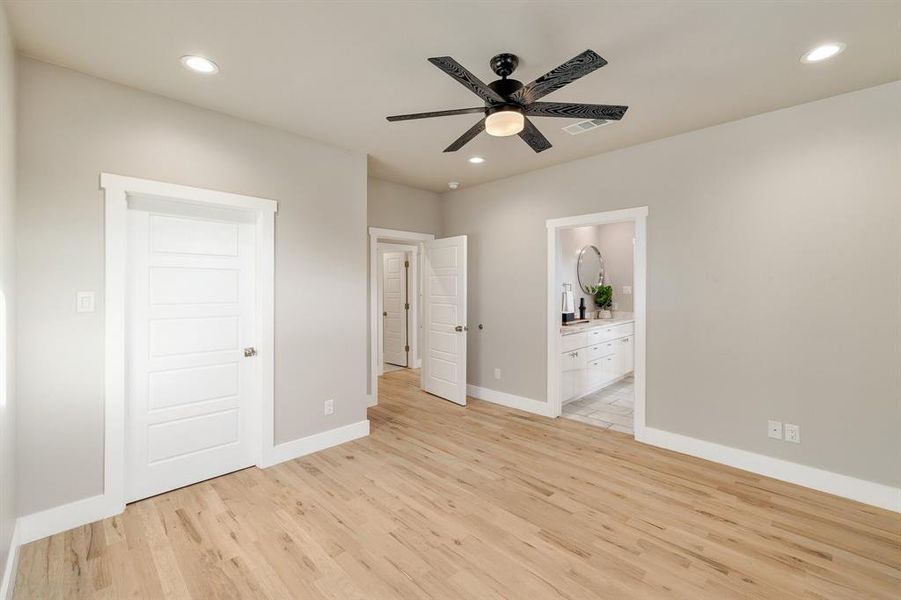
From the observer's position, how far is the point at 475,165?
14.3 ft

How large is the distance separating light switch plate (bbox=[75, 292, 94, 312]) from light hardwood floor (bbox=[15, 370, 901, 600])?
1341 mm

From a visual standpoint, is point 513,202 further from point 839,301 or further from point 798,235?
point 839,301

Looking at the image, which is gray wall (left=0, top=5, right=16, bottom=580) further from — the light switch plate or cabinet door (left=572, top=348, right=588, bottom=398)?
cabinet door (left=572, top=348, right=588, bottom=398)

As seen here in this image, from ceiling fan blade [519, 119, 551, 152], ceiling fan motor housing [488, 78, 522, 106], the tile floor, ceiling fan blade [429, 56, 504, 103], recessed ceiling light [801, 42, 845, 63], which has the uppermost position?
recessed ceiling light [801, 42, 845, 63]

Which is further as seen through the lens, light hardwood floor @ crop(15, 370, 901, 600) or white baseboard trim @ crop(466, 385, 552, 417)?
white baseboard trim @ crop(466, 385, 552, 417)

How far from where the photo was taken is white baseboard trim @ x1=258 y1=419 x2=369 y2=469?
3311mm

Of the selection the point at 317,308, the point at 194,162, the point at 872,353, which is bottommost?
the point at 872,353

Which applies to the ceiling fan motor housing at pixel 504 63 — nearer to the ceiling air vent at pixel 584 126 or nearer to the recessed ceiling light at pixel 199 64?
the ceiling air vent at pixel 584 126

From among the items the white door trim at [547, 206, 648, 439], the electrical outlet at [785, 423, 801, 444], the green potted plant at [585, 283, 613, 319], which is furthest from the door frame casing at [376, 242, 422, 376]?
the electrical outlet at [785, 423, 801, 444]

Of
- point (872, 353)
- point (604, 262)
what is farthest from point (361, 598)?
point (604, 262)

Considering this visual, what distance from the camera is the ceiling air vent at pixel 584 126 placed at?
126 inches

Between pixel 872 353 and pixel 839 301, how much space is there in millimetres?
391

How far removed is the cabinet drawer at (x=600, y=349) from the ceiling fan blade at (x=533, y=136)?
332cm

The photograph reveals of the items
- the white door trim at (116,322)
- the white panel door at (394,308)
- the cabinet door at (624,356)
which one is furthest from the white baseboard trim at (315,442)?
the cabinet door at (624,356)
